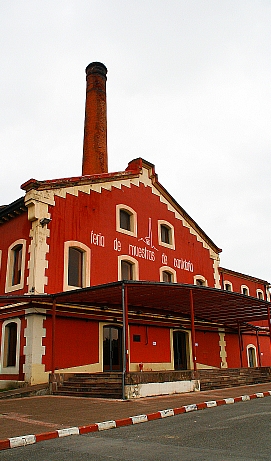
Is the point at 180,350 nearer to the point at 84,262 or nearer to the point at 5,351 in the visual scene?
the point at 84,262

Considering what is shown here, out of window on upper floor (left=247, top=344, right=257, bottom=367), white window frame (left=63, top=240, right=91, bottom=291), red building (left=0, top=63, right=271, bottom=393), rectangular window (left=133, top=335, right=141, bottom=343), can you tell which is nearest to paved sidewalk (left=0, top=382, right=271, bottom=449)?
red building (left=0, top=63, right=271, bottom=393)

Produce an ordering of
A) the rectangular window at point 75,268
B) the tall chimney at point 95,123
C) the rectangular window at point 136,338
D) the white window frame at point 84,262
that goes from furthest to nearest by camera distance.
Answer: the tall chimney at point 95,123, the rectangular window at point 136,338, the rectangular window at point 75,268, the white window frame at point 84,262

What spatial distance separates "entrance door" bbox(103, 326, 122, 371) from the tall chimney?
9733mm

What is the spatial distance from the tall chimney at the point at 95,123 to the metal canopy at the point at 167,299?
9.42 m

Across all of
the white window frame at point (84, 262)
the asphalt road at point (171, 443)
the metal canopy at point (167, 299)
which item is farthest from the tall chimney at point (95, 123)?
the asphalt road at point (171, 443)

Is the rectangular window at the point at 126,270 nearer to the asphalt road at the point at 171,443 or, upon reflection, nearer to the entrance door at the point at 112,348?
the entrance door at the point at 112,348

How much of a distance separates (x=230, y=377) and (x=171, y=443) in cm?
1080

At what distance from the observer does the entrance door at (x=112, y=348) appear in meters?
17.1

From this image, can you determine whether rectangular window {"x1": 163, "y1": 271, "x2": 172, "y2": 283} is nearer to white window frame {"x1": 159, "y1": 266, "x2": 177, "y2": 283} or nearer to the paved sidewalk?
white window frame {"x1": 159, "y1": 266, "x2": 177, "y2": 283}

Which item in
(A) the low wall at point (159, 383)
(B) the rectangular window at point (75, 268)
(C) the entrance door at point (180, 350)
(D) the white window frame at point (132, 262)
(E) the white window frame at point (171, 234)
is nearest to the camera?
(A) the low wall at point (159, 383)

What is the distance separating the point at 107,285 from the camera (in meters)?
12.8

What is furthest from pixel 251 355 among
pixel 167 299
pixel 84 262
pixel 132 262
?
pixel 84 262

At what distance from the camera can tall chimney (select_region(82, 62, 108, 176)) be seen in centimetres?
2447

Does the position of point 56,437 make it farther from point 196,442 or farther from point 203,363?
point 203,363
